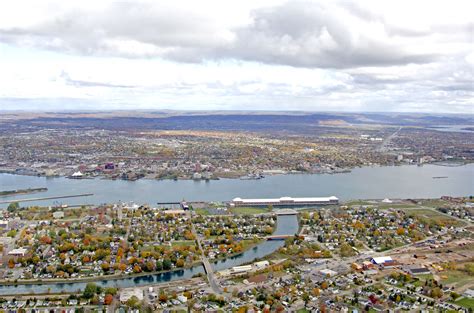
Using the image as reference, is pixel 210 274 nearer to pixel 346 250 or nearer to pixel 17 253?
pixel 346 250

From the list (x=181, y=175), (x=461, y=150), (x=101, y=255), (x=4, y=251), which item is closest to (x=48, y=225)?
(x=4, y=251)

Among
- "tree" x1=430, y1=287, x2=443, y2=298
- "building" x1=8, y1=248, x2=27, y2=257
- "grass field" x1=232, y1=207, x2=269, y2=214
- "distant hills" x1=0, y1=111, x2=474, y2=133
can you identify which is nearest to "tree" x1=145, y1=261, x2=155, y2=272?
"building" x1=8, y1=248, x2=27, y2=257

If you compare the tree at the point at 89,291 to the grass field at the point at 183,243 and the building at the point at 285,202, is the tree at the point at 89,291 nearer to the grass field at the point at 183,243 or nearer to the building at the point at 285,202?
the grass field at the point at 183,243

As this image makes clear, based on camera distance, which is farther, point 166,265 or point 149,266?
point 166,265

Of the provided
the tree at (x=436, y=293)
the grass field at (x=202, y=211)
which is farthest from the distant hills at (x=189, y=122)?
the tree at (x=436, y=293)

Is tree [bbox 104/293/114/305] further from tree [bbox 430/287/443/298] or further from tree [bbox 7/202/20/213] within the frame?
tree [bbox 7/202/20/213]

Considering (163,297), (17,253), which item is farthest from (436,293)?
(17,253)

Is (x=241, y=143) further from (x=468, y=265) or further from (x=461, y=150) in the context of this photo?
(x=468, y=265)
